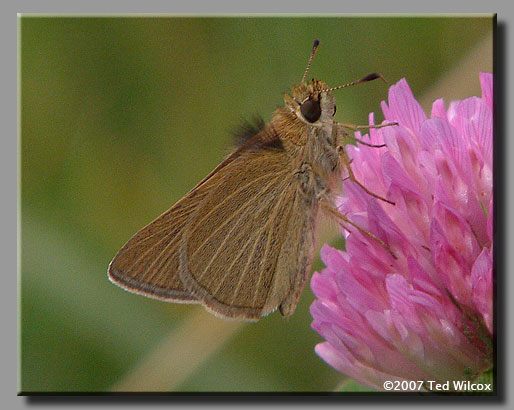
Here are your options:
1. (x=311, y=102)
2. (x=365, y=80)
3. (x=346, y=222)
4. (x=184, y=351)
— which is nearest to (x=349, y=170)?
(x=346, y=222)

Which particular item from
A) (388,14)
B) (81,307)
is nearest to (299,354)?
(81,307)

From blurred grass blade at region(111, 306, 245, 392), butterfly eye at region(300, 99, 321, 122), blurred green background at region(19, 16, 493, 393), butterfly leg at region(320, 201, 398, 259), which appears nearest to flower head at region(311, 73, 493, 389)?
butterfly leg at region(320, 201, 398, 259)

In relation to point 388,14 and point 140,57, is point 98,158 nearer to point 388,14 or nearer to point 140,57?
point 140,57

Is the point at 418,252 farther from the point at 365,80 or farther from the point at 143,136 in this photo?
the point at 143,136

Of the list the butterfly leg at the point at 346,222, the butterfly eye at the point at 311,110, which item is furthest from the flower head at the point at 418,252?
the butterfly eye at the point at 311,110

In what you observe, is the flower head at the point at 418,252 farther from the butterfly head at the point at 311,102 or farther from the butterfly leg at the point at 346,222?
the butterfly head at the point at 311,102

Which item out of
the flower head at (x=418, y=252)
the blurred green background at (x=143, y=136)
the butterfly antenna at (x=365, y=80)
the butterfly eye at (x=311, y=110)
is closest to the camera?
the flower head at (x=418, y=252)

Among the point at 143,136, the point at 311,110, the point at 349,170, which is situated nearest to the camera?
the point at 349,170

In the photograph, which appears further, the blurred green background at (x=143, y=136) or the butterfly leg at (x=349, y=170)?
the blurred green background at (x=143, y=136)
